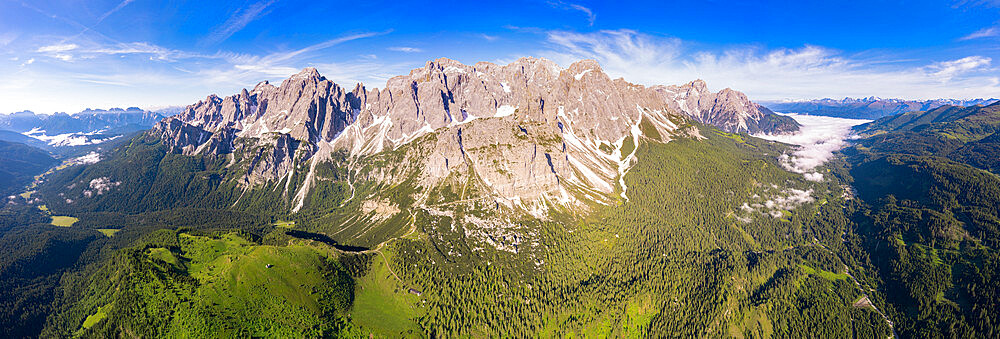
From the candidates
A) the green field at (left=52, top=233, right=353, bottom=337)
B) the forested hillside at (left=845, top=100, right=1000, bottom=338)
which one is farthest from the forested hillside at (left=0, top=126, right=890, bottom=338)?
the forested hillside at (left=845, top=100, right=1000, bottom=338)

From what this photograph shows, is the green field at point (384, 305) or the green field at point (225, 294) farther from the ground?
the green field at point (225, 294)

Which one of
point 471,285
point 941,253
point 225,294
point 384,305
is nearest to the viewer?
point 225,294

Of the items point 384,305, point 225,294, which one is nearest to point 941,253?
point 384,305

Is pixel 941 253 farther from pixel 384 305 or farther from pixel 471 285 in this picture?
pixel 384 305

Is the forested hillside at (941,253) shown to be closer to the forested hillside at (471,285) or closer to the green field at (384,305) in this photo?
the forested hillside at (471,285)

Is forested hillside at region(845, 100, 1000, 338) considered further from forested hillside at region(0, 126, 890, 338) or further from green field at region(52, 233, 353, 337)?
green field at region(52, 233, 353, 337)

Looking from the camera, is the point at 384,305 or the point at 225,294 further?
the point at 384,305

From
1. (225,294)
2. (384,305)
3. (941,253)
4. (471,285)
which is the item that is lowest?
(384,305)

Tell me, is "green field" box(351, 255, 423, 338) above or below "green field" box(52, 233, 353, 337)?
below

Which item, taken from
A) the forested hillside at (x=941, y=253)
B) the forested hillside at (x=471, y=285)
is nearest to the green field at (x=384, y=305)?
the forested hillside at (x=471, y=285)

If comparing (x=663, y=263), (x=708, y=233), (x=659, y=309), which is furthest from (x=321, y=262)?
→ (x=708, y=233)

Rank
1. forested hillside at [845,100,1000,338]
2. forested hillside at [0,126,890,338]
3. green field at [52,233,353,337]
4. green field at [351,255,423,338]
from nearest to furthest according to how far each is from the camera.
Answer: green field at [52,233,353,337] → forested hillside at [0,126,890,338] → forested hillside at [845,100,1000,338] → green field at [351,255,423,338]
